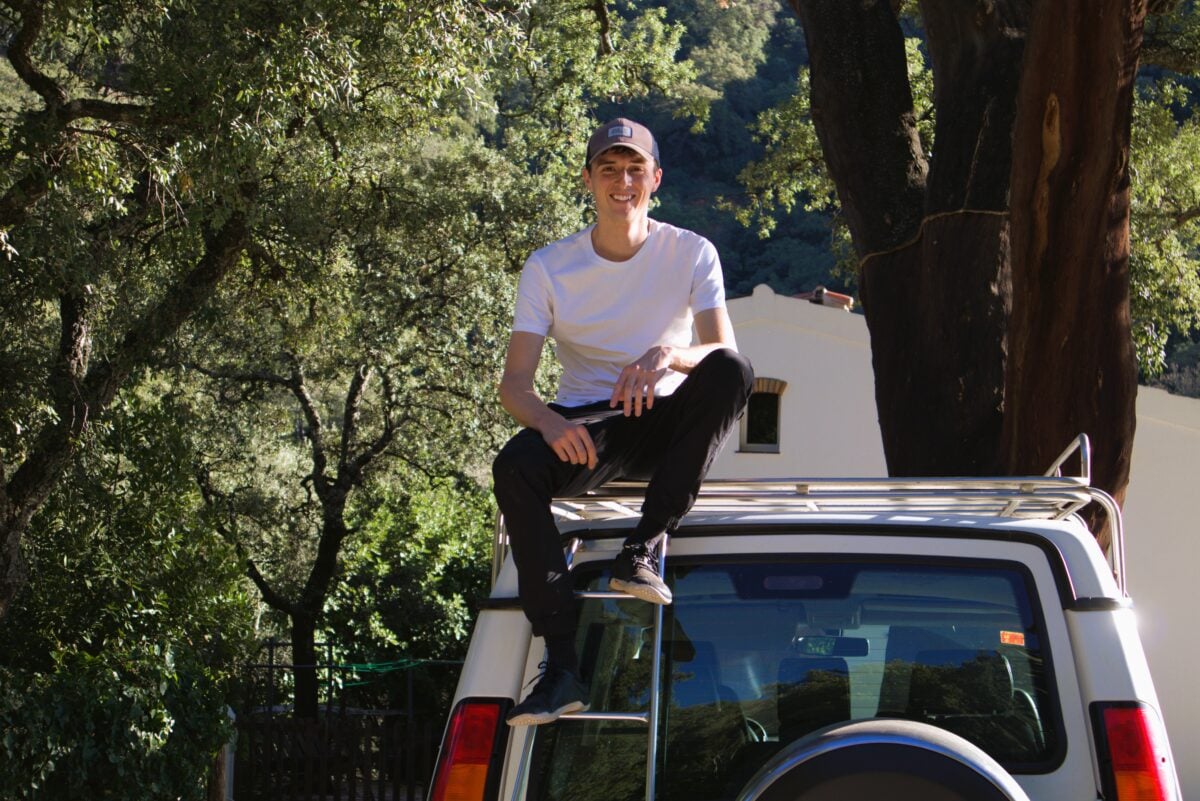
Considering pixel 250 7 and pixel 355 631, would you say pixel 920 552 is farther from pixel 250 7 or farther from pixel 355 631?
pixel 355 631

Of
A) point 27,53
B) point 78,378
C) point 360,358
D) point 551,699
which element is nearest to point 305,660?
point 360,358

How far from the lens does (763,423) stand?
63.6ft

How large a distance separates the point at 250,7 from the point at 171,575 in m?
4.59

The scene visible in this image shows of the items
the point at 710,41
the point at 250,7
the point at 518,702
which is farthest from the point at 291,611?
the point at 710,41

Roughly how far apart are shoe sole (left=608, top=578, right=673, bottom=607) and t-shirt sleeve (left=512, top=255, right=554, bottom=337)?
3.61ft

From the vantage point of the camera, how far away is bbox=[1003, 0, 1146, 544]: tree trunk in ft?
18.9

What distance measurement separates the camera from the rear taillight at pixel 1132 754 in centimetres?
257

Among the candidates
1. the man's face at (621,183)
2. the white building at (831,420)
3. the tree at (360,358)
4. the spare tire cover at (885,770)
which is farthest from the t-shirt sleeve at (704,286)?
the white building at (831,420)

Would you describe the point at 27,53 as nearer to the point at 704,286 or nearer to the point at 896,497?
the point at 704,286

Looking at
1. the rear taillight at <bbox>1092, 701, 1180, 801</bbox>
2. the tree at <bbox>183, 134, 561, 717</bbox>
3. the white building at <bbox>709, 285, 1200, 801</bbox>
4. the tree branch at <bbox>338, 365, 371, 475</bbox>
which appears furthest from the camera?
the tree branch at <bbox>338, 365, 371, 475</bbox>

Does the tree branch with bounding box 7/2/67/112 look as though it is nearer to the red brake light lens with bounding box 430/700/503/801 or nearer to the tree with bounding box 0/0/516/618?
the tree with bounding box 0/0/516/618

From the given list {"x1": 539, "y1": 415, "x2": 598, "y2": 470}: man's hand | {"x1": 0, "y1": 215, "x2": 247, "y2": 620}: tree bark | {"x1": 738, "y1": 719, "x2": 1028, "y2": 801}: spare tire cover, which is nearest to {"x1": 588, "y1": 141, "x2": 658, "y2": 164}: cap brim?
{"x1": 539, "y1": 415, "x2": 598, "y2": 470}: man's hand

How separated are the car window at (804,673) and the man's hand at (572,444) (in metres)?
0.44

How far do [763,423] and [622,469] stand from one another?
16022 mm
